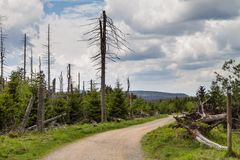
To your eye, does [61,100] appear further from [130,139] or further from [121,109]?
[130,139]

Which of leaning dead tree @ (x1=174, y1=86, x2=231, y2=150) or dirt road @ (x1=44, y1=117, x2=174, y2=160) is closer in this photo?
dirt road @ (x1=44, y1=117, x2=174, y2=160)

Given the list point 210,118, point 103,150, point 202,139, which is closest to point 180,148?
point 202,139

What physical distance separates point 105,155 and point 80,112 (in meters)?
30.3

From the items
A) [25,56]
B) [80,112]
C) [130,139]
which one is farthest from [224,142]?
[25,56]

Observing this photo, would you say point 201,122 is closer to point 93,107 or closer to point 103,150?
point 103,150

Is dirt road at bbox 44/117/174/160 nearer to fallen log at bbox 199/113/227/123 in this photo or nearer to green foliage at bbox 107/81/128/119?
fallen log at bbox 199/113/227/123

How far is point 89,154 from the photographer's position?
56.1ft

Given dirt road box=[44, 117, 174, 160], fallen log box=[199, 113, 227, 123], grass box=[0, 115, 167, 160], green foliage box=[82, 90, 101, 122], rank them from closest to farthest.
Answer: dirt road box=[44, 117, 174, 160] → grass box=[0, 115, 167, 160] → fallen log box=[199, 113, 227, 123] → green foliage box=[82, 90, 101, 122]

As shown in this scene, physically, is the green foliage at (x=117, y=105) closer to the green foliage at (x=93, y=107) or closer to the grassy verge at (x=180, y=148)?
the green foliage at (x=93, y=107)

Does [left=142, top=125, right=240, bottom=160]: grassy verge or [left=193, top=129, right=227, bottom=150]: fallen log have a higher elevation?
[left=193, top=129, right=227, bottom=150]: fallen log

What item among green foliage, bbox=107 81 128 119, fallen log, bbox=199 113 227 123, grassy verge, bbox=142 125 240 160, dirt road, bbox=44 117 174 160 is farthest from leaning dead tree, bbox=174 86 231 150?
green foliage, bbox=107 81 128 119

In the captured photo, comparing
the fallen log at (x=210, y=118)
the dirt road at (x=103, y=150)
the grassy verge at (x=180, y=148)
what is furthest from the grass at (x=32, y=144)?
the fallen log at (x=210, y=118)

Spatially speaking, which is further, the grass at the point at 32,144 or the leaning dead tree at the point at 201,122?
the leaning dead tree at the point at 201,122

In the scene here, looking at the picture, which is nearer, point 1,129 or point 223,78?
point 1,129
